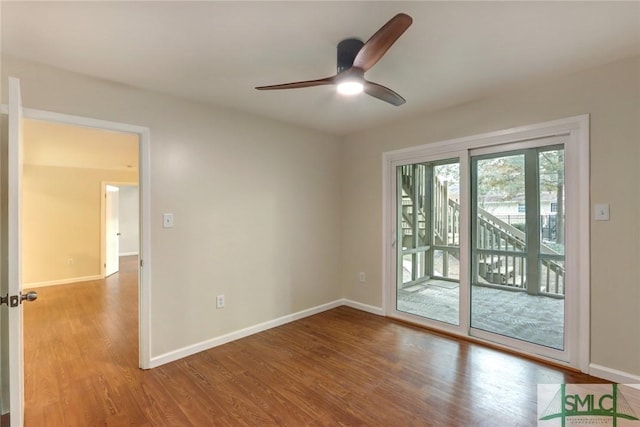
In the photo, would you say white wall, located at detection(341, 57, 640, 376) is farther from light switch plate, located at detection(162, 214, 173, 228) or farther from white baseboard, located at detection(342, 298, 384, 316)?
light switch plate, located at detection(162, 214, 173, 228)

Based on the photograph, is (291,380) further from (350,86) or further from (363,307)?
(350,86)

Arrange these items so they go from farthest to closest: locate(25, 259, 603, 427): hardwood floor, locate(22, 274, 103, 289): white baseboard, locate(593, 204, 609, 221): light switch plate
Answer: locate(22, 274, 103, 289): white baseboard < locate(593, 204, 609, 221): light switch plate < locate(25, 259, 603, 427): hardwood floor

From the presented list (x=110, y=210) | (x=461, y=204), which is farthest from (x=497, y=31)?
(x=110, y=210)

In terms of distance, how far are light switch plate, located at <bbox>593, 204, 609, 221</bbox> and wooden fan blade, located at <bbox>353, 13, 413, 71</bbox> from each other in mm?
2135

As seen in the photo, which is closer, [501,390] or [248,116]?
[501,390]

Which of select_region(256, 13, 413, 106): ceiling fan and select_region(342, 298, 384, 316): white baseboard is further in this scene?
select_region(342, 298, 384, 316): white baseboard

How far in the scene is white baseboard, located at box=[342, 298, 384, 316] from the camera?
3832 millimetres

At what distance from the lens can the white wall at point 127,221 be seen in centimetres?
952

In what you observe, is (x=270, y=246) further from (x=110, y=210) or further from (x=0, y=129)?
(x=110, y=210)

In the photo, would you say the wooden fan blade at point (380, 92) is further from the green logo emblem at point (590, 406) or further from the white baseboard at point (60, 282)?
the white baseboard at point (60, 282)

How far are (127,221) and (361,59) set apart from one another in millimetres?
10332

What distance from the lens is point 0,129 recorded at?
1.89 m

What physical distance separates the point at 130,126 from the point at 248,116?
1.16 meters

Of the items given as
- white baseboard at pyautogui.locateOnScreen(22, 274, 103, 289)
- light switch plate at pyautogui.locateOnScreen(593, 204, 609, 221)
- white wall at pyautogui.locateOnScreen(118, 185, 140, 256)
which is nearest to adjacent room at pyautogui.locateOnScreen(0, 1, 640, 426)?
light switch plate at pyautogui.locateOnScreen(593, 204, 609, 221)
